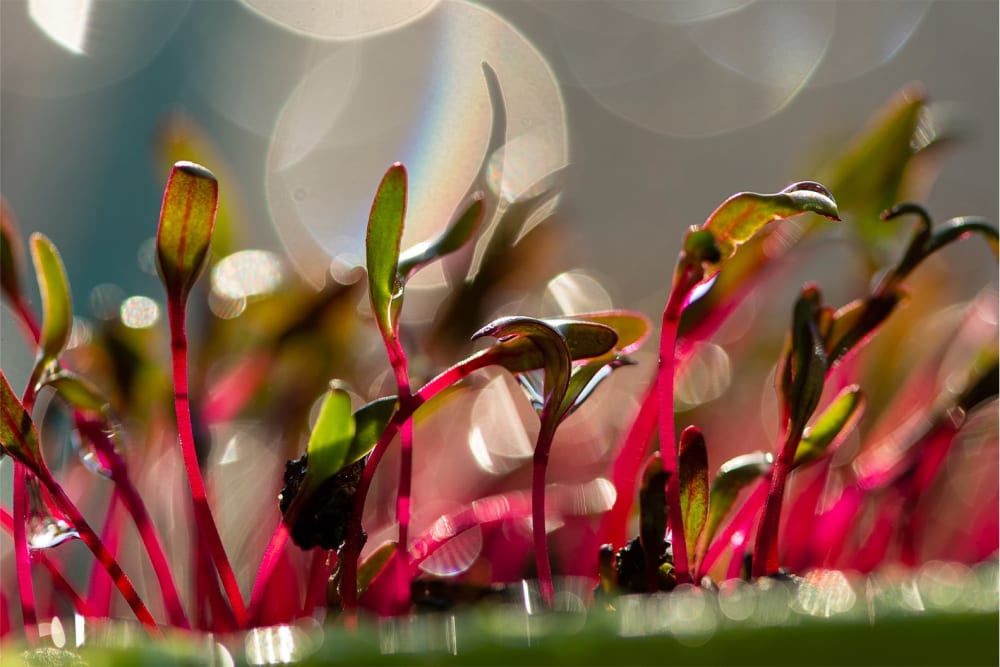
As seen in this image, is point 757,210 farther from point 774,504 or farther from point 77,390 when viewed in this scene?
point 77,390

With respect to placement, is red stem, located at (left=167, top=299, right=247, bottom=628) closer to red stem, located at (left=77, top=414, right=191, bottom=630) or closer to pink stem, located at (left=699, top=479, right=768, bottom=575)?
red stem, located at (left=77, top=414, right=191, bottom=630)

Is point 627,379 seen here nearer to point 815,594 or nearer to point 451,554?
point 451,554

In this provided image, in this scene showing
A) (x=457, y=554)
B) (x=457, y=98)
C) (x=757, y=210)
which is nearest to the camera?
(x=757, y=210)

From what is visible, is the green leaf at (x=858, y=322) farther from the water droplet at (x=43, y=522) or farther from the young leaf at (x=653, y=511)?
the water droplet at (x=43, y=522)

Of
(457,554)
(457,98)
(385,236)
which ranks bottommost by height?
(457,554)

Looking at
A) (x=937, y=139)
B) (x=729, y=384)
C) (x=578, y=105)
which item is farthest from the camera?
(x=578, y=105)

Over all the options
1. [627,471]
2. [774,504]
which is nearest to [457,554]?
[627,471]

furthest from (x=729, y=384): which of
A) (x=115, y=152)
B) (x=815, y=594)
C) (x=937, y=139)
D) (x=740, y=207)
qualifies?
(x=115, y=152)
